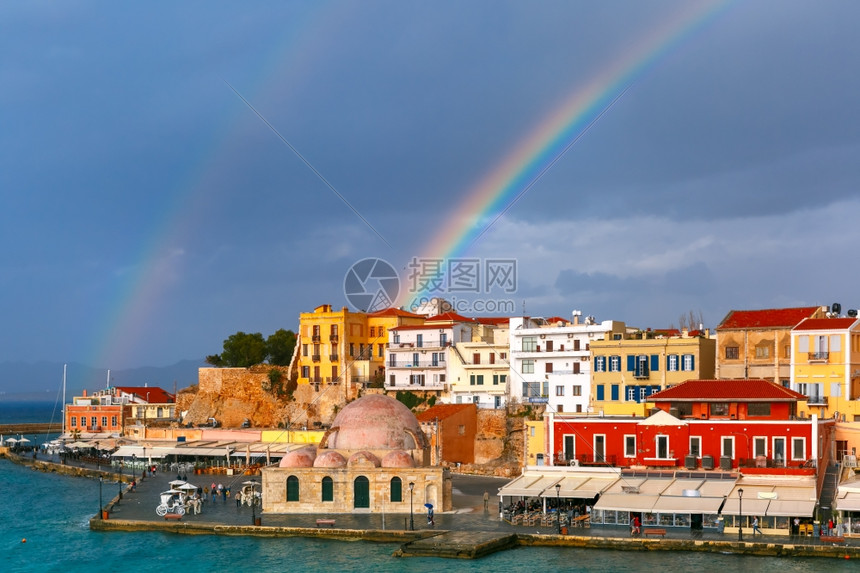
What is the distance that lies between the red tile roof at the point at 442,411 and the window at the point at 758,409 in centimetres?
2252

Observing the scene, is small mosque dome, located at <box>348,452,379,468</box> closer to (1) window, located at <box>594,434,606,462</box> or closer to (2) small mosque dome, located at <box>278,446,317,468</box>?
(2) small mosque dome, located at <box>278,446,317,468</box>

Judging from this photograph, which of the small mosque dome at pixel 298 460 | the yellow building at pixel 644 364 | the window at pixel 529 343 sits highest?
the window at pixel 529 343

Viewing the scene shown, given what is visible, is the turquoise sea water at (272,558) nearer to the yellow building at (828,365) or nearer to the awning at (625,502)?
the awning at (625,502)

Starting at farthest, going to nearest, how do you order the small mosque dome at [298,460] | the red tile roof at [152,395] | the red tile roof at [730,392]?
the red tile roof at [152,395], the small mosque dome at [298,460], the red tile roof at [730,392]

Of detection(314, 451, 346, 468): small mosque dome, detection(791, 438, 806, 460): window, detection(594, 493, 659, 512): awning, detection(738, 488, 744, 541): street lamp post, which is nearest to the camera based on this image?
detection(738, 488, 744, 541): street lamp post

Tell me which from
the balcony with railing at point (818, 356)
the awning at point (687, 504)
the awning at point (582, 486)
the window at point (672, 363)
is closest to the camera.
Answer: the awning at point (687, 504)

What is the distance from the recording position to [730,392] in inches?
1937

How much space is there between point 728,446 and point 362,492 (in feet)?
55.3

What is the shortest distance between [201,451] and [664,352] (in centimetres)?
3387

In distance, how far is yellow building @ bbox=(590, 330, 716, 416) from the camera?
61438 mm

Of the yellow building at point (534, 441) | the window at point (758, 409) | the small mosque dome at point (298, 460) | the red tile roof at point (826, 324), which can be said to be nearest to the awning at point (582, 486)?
the yellow building at point (534, 441)

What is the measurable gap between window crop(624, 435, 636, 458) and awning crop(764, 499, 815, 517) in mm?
8892

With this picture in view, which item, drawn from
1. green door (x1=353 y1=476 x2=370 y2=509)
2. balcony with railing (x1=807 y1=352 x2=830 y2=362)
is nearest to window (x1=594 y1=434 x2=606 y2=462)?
green door (x1=353 y1=476 x2=370 y2=509)

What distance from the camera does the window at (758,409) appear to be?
48.0 meters
